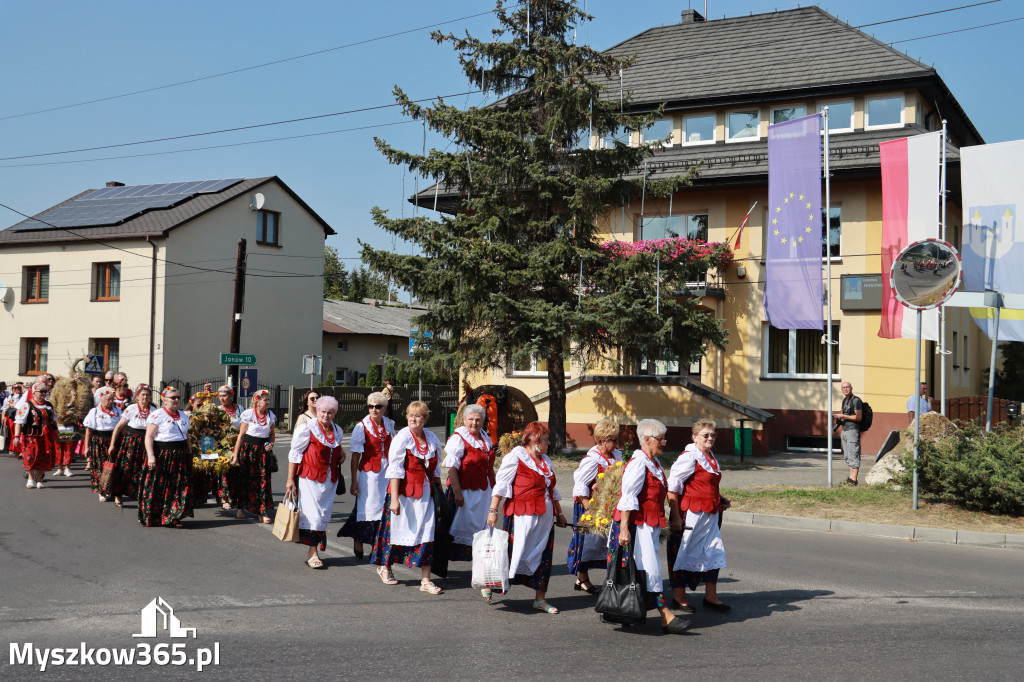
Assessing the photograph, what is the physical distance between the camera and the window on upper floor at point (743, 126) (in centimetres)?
2531

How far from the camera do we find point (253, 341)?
38812 millimetres

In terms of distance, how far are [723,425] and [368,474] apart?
48.0ft

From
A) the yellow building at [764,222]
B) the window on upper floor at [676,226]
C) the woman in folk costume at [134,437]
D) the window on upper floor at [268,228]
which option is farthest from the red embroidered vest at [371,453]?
the window on upper floor at [268,228]

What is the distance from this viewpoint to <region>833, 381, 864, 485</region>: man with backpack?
15820 millimetres

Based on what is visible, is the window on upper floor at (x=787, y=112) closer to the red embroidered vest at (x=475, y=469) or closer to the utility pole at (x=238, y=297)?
the utility pole at (x=238, y=297)

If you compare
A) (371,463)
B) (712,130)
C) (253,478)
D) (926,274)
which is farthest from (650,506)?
(712,130)

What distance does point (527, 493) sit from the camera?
7.34 metres

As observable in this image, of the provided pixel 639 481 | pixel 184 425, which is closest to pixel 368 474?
pixel 639 481

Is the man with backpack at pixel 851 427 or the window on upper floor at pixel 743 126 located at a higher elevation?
the window on upper floor at pixel 743 126

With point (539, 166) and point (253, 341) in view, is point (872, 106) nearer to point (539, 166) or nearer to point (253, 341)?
point (539, 166)

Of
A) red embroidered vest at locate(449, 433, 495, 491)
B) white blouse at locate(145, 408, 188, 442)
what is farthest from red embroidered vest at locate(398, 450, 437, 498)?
white blouse at locate(145, 408, 188, 442)

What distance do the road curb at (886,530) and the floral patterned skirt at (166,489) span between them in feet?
23.1

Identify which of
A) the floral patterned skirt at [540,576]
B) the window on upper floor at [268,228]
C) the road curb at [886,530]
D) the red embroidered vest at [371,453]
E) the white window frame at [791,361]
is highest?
the window on upper floor at [268,228]

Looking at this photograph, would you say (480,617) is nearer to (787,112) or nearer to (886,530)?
(886,530)
